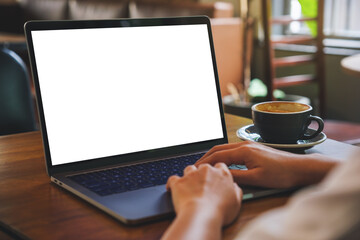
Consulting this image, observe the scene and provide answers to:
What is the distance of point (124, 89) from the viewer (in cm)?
88

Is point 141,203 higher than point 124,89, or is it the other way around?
point 124,89

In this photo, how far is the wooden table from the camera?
0.60 meters

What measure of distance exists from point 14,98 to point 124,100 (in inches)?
31.5

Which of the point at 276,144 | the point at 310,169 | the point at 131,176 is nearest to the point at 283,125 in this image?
the point at 276,144

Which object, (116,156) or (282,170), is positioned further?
(116,156)

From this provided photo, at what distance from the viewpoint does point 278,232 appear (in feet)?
1.03

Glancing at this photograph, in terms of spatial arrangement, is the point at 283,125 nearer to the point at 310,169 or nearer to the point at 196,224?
the point at 310,169

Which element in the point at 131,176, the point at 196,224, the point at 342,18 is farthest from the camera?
the point at 342,18

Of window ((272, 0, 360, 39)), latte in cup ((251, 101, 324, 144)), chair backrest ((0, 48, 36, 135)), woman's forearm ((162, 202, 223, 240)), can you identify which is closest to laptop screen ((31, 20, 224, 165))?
latte in cup ((251, 101, 324, 144))

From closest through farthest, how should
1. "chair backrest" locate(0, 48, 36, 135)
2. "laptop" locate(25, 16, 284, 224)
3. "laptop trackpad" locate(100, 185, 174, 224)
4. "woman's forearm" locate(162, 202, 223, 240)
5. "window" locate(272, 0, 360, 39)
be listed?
"woman's forearm" locate(162, 202, 223, 240), "laptop trackpad" locate(100, 185, 174, 224), "laptop" locate(25, 16, 284, 224), "chair backrest" locate(0, 48, 36, 135), "window" locate(272, 0, 360, 39)

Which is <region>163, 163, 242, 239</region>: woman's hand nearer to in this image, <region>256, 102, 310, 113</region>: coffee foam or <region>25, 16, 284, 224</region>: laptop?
<region>25, 16, 284, 224</region>: laptop

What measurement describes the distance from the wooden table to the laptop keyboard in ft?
0.13

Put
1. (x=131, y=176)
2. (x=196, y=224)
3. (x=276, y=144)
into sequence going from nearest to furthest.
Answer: (x=196, y=224) < (x=131, y=176) < (x=276, y=144)

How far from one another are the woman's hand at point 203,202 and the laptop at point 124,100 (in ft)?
0.25
